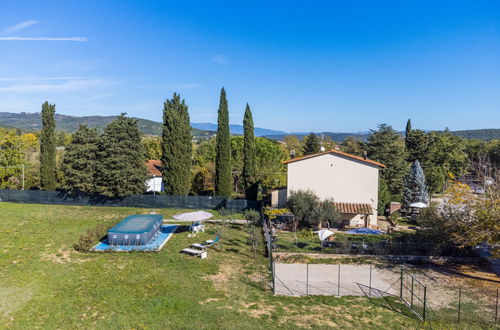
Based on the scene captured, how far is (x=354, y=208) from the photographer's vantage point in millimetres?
29062

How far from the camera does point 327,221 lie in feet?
92.6

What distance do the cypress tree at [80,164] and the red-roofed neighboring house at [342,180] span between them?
22.9 metres

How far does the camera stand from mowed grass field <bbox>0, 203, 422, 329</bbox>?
12828 millimetres

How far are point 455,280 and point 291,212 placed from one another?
43.8 ft

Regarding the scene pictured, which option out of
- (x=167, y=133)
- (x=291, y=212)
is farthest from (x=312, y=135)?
(x=291, y=212)

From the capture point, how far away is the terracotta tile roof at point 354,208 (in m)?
28.4

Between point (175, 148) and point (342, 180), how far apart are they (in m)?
19.9

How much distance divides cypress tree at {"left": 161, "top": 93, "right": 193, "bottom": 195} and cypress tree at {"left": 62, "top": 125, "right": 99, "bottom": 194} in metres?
7.94

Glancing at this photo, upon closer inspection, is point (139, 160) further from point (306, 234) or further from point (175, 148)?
point (306, 234)

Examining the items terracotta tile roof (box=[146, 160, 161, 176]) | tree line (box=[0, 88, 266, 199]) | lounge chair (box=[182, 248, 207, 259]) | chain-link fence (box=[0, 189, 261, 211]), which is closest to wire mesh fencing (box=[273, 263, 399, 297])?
lounge chair (box=[182, 248, 207, 259])

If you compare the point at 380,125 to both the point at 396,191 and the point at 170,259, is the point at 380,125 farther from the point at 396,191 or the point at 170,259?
the point at 170,259

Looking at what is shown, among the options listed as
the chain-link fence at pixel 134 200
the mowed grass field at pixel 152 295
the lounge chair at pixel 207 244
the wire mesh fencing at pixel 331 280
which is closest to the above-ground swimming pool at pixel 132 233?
the mowed grass field at pixel 152 295

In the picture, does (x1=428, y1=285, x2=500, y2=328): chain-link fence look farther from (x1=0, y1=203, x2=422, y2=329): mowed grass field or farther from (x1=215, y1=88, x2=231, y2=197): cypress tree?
(x1=215, y1=88, x2=231, y2=197): cypress tree

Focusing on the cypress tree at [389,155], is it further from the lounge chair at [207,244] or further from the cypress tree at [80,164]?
the cypress tree at [80,164]
